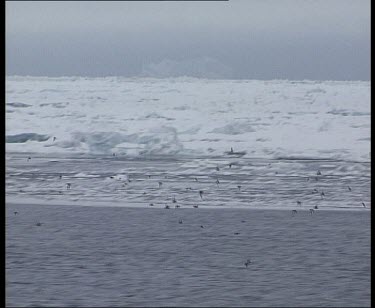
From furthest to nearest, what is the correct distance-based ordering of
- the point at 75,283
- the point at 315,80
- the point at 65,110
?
the point at 315,80 → the point at 65,110 → the point at 75,283

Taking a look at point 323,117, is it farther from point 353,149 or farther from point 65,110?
point 65,110

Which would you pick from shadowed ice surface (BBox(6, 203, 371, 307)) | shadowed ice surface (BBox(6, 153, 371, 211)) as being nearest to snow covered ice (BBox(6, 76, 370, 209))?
shadowed ice surface (BBox(6, 153, 371, 211))

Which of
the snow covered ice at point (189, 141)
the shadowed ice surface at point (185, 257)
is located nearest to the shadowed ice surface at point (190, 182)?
the snow covered ice at point (189, 141)

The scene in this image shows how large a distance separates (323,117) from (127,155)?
5777mm

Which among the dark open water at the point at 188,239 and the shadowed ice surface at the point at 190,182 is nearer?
the dark open water at the point at 188,239

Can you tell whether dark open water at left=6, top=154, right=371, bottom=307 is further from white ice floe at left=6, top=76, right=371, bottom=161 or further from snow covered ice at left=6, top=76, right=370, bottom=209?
white ice floe at left=6, top=76, right=371, bottom=161

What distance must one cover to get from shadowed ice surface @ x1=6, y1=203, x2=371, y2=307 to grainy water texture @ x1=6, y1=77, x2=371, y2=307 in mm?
15

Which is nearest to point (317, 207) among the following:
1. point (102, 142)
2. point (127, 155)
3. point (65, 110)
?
point (127, 155)

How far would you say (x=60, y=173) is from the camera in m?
12.0

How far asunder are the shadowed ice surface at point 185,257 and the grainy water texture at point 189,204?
2 cm

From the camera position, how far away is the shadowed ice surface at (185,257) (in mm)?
5480

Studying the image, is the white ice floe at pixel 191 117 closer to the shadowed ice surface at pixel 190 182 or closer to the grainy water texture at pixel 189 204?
the grainy water texture at pixel 189 204

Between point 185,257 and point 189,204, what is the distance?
275cm

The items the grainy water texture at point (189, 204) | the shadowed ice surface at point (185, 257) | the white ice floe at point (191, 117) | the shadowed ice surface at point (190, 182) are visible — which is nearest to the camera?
the shadowed ice surface at point (185, 257)
